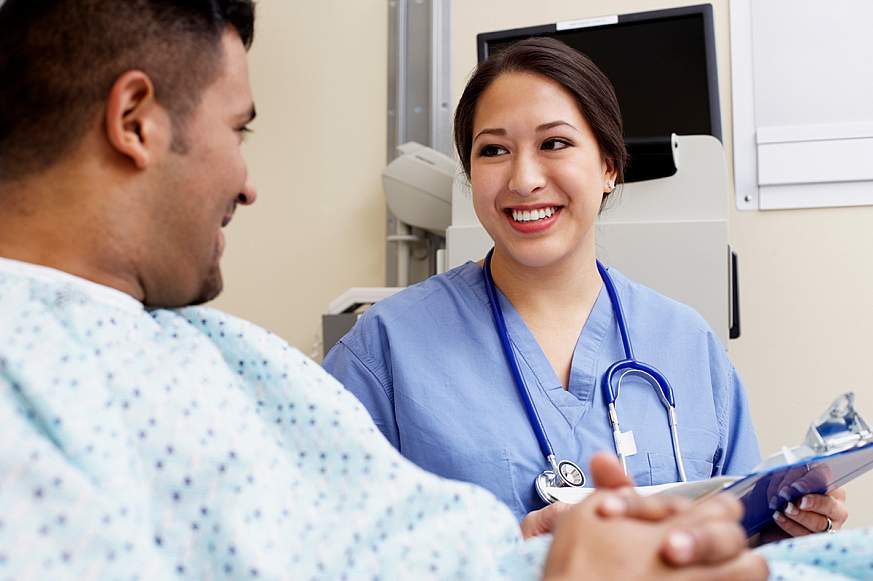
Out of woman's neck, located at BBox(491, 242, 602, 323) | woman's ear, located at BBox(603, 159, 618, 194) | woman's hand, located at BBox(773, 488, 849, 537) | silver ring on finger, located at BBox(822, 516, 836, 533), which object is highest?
woman's ear, located at BBox(603, 159, 618, 194)

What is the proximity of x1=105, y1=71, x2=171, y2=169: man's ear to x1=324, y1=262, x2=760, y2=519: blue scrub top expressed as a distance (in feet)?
1.81

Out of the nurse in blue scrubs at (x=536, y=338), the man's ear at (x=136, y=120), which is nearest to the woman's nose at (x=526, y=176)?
the nurse in blue scrubs at (x=536, y=338)

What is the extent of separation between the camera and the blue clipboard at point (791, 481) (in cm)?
76

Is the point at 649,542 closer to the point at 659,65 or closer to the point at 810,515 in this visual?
the point at 810,515

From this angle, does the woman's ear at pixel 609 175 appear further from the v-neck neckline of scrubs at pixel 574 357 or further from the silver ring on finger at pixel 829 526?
the silver ring on finger at pixel 829 526

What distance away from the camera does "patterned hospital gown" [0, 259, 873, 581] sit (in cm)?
53

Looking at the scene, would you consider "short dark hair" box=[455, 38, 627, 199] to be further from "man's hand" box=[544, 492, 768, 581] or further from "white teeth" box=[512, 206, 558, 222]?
"man's hand" box=[544, 492, 768, 581]

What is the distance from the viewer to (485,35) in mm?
1921

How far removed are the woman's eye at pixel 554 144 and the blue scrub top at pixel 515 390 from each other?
0.22m

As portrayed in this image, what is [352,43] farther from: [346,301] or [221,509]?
[221,509]

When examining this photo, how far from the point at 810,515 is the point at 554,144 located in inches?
23.3

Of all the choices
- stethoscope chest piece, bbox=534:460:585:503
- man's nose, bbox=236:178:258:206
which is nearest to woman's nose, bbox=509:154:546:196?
stethoscope chest piece, bbox=534:460:585:503

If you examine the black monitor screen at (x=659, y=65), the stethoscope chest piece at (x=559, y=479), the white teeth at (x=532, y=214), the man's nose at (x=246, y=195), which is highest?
the black monitor screen at (x=659, y=65)

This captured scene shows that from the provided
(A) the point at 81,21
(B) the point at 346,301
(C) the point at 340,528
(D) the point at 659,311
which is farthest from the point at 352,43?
(C) the point at 340,528
